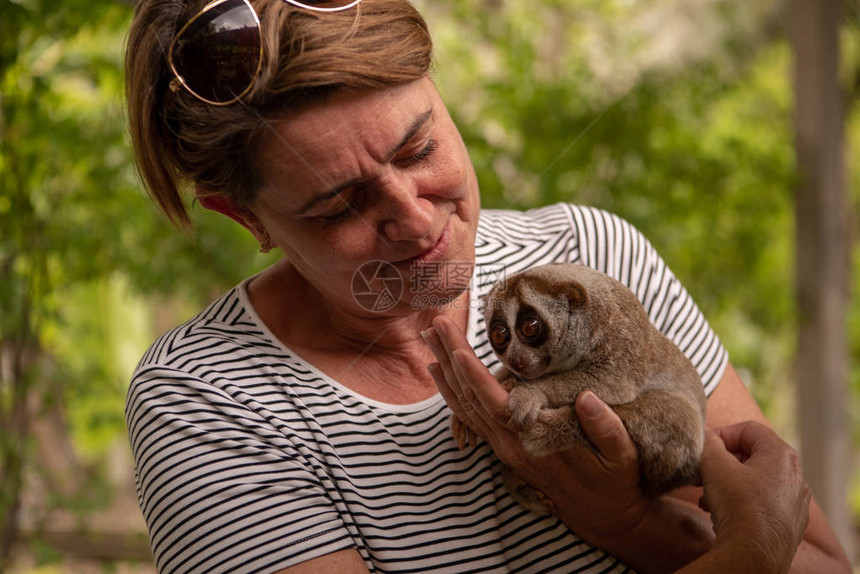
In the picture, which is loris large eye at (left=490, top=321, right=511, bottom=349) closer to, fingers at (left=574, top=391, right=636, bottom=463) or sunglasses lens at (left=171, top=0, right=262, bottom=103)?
fingers at (left=574, top=391, right=636, bottom=463)

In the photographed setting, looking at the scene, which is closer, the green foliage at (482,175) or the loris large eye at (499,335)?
the loris large eye at (499,335)

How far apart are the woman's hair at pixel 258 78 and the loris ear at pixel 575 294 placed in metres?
0.53

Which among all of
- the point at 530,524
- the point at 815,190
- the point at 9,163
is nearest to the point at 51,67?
the point at 9,163

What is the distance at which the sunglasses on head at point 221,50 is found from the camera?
50.8 inches

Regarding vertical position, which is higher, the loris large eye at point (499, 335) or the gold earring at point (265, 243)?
the gold earring at point (265, 243)

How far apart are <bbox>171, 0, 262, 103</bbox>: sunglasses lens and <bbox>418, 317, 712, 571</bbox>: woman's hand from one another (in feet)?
1.90

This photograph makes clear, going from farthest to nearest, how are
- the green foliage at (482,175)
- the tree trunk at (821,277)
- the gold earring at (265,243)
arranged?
the tree trunk at (821,277)
the green foliage at (482,175)
the gold earring at (265,243)

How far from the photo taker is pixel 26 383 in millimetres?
3021

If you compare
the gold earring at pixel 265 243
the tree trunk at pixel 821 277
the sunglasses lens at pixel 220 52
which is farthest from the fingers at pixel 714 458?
the tree trunk at pixel 821 277

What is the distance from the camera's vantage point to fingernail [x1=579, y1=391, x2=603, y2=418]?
133 cm

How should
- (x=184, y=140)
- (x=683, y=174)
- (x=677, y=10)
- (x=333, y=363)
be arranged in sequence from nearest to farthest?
(x=184, y=140) < (x=333, y=363) < (x=683, y=174) < (x=677, y=10)

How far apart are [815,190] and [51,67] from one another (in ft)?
12.5

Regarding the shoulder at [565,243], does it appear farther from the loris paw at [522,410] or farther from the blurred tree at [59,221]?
the blurred tree at [59,221]

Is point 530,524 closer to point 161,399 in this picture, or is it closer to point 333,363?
point 333,363
